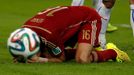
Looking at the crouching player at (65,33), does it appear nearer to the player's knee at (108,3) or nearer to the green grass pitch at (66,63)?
the green grass pitch at (66,63)

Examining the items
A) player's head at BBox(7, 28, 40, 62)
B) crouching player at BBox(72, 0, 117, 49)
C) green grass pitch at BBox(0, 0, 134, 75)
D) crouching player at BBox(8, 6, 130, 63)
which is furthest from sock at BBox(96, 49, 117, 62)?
player's head at BBox(7, 28, 40, 62)

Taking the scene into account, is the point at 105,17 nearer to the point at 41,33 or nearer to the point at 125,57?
the point at 125,57

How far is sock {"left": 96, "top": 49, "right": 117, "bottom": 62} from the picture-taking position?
8330mm

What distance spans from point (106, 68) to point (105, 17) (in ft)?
8.08

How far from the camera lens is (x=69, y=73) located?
691 centimetres

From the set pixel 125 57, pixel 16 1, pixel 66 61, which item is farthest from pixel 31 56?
pixel 16 1

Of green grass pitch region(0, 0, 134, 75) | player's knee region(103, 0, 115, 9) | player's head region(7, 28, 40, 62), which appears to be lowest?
green grass pitch region(0, 0, 134, 75)

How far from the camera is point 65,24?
7.93 meters

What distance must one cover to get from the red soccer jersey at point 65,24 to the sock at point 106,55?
24 cm

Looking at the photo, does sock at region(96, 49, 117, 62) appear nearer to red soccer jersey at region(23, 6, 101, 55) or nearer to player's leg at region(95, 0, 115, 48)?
red soccer jersey at region(23, 6, 101, 55)

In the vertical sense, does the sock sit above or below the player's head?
below

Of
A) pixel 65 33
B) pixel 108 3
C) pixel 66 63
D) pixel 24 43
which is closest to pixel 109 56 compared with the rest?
pixel 66 63

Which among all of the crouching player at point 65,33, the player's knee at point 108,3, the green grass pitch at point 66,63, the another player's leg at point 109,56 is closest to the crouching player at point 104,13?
the player's knee at point 108,3

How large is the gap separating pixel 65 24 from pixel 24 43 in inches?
29.4
